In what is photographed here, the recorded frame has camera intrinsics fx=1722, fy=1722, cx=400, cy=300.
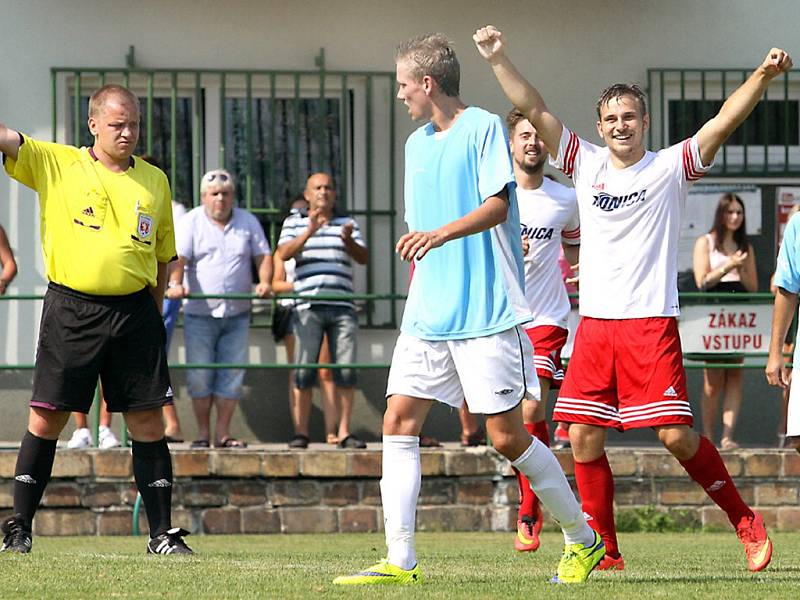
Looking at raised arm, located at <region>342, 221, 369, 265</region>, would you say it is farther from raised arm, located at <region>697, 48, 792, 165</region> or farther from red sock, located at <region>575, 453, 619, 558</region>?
raised arm, located at <region>697, 48, 792, 165</region>

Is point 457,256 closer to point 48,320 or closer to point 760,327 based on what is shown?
point 48,320

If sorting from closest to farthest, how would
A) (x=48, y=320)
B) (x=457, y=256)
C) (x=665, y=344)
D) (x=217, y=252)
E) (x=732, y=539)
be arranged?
(x=457, y=256), (x=665, y=344), (x=48, y=320), (x=732, y=539), (x=217, y=252)

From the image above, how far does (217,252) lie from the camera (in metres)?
12.7

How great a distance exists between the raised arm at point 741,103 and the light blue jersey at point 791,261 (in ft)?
2.56

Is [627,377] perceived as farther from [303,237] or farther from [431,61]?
[303,237]

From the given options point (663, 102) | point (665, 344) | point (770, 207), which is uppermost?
point (663, 102)

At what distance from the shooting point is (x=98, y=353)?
26.1 feet

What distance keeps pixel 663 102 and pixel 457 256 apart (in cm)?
839

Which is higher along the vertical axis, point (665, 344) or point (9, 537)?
point (665, 344)

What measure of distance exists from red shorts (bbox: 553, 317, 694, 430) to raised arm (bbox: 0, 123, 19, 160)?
2.73 m

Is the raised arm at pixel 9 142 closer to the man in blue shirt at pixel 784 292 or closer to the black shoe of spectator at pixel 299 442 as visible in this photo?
the man in blue shirt at pixel 784 292

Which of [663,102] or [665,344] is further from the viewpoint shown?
[663,102]

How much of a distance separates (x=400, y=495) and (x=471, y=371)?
21.5 inches

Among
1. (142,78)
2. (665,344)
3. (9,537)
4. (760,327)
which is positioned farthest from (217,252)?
→ (665,344)
